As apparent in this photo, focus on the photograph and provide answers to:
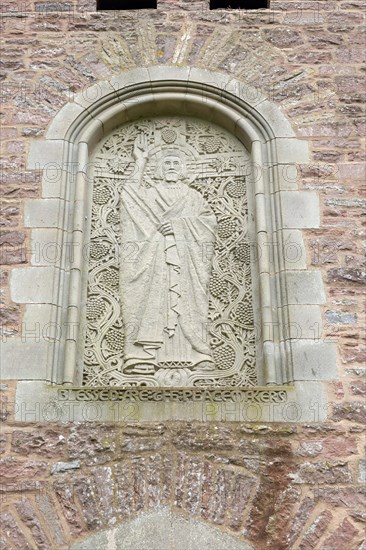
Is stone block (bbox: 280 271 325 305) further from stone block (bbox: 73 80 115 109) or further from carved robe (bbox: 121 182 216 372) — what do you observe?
stone block (bbox: 73 80 115 109)

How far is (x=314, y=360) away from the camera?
5.85 metres

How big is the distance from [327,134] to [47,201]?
2.29m

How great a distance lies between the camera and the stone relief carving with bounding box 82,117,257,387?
6.12 metres

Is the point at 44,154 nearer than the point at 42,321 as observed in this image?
No

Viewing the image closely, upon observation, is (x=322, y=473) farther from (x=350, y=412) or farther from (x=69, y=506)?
(x=69, y=506)

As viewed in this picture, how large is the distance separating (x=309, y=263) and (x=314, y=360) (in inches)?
30.7

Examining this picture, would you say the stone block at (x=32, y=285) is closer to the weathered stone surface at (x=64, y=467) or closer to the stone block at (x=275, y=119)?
the weathered stone surface at (x=64, y=467)

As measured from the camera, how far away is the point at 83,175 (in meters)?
6.69

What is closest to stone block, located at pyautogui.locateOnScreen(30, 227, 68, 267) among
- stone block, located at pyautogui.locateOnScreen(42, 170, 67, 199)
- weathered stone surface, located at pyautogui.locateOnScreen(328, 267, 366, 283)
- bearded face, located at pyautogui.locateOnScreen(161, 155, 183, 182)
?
stone block, located at pyautogui.locateOnScreen(42, 170, 67, 199)

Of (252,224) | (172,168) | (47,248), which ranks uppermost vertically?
(172,168)

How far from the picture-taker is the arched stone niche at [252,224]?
5828mm

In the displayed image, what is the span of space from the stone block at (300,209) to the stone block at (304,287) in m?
0.42

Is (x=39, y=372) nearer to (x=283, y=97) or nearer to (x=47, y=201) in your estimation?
(x=47, y=201)

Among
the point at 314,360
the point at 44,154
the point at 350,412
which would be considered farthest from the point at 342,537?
the point at 44,154
